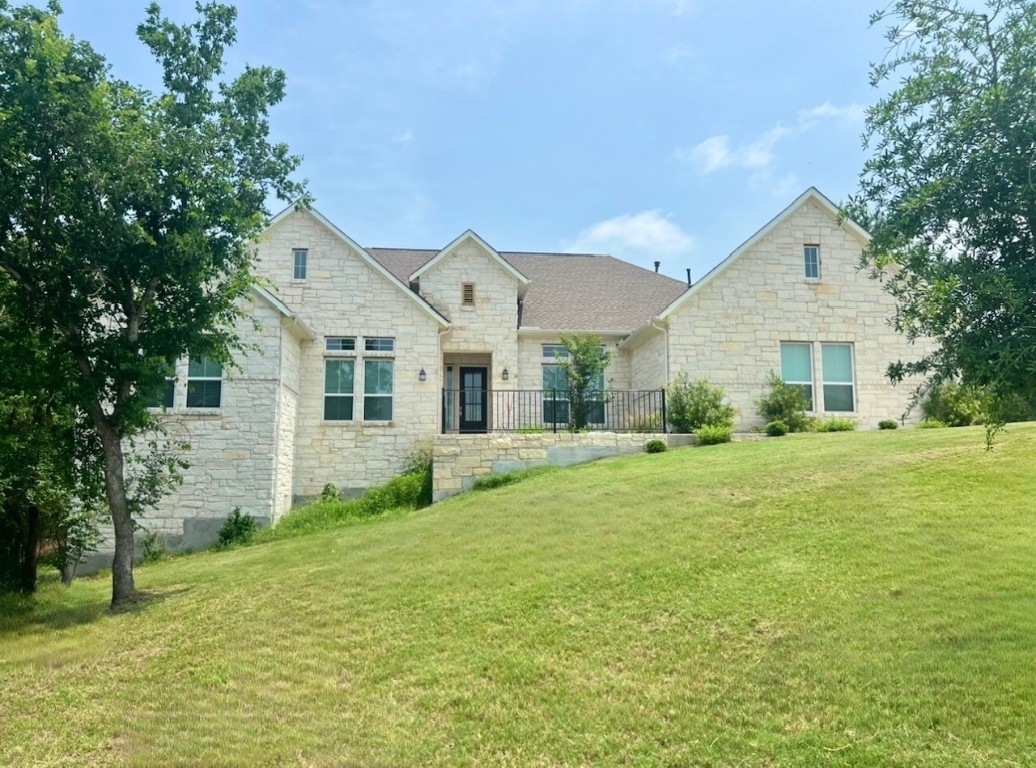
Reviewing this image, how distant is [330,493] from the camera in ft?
64.2

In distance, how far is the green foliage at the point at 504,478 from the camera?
677 inches

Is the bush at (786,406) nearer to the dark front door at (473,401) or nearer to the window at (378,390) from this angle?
the dark front door at (473,401)

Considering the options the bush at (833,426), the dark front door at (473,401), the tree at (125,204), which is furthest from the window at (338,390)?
the bush at (833,426)

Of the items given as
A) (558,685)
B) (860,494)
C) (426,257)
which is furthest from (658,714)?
(426,257)

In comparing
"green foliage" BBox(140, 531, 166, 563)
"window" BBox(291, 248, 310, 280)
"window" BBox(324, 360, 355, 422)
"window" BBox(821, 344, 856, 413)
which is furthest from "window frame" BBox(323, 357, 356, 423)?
"window" BBox(821, 344, 856, 413)

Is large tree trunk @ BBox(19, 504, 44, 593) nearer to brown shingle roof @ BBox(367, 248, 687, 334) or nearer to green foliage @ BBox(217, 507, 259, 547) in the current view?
green foliage @ BBox(217, 507, 259, 547)

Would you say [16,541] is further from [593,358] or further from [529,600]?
[593,358]

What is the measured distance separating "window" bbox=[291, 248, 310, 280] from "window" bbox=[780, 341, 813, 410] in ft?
40.8

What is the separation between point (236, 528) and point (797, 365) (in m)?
14.2

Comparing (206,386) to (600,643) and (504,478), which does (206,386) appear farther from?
(600,643)

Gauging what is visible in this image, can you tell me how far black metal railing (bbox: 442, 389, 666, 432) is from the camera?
20688 millimetres

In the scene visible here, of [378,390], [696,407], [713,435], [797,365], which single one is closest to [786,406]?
[797,365]

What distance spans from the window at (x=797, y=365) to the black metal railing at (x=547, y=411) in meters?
3.41

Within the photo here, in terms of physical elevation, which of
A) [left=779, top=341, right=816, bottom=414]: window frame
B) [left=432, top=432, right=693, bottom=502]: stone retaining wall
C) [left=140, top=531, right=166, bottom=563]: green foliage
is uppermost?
[left=779, top=341, right=816, bottom=414]: window frame
